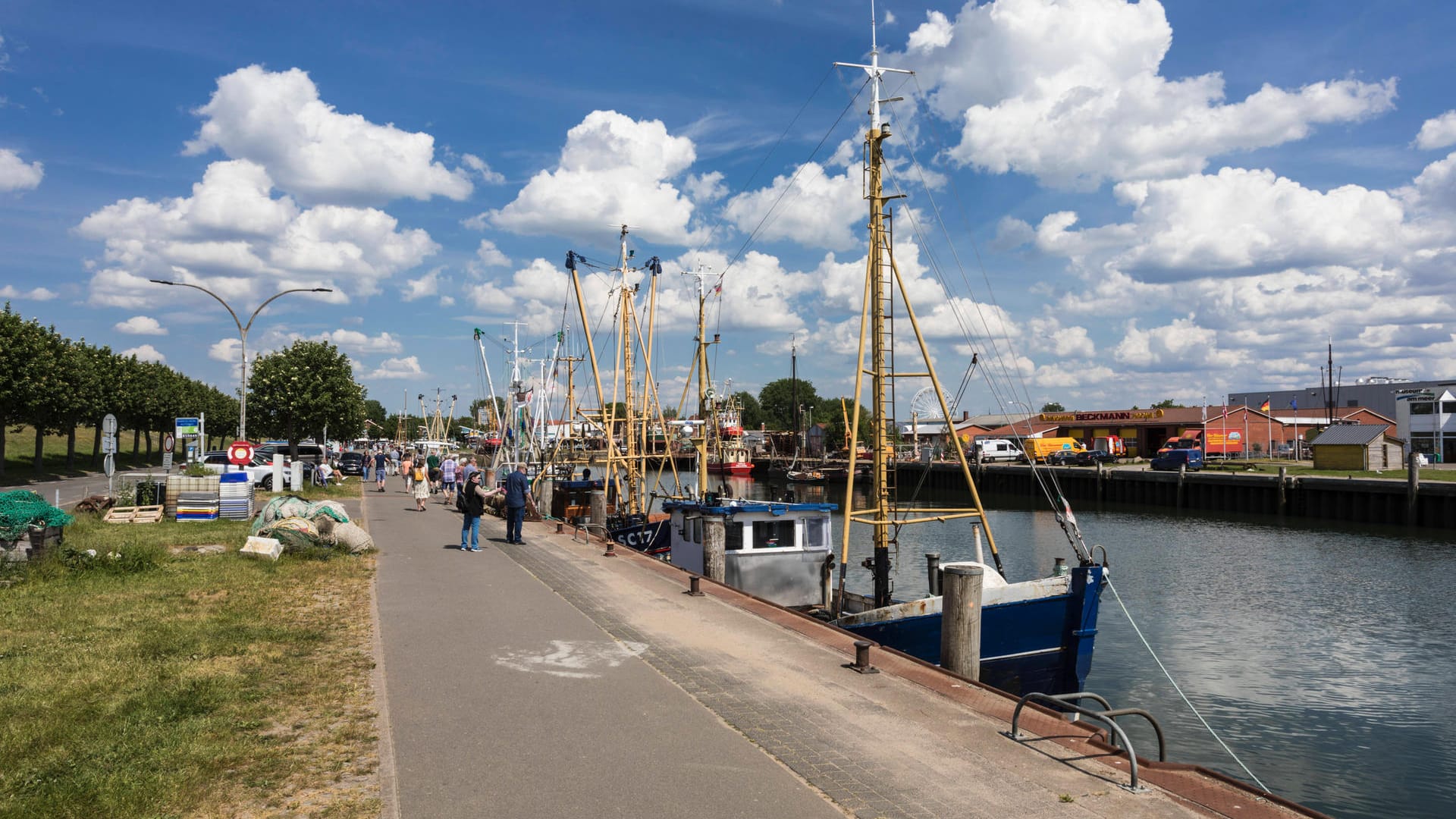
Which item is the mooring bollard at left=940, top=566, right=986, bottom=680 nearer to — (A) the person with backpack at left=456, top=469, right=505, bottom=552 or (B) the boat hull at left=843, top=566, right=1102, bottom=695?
(B) the boat hull at left=843, top=566, right=1102, bottom=695

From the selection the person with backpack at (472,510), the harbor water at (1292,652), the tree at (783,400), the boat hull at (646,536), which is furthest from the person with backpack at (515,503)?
the tree at (783,400)

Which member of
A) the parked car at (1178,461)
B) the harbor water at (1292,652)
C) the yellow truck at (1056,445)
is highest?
the yellow truck at (1056,445)

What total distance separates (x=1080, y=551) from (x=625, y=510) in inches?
798

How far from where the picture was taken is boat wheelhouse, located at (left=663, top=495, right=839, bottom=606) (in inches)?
746

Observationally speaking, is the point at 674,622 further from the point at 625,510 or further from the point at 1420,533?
the point at 1420,533

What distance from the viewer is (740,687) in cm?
924

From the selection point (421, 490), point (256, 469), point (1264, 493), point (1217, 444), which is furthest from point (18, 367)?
point (1217, 444)

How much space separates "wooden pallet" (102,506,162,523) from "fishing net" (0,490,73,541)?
8371 millimetres

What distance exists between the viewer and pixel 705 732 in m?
7.82

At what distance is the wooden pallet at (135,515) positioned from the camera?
2289cm

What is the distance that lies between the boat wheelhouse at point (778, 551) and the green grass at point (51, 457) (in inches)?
1517

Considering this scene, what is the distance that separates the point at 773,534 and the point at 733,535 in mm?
851

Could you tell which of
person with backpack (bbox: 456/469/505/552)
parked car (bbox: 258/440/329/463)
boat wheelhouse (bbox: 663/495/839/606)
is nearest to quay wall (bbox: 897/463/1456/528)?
boat wheelhouse (bbox: 663/495/839/606)

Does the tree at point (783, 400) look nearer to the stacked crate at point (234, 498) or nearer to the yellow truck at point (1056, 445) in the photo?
the yellow truck at point (1056, 445)
